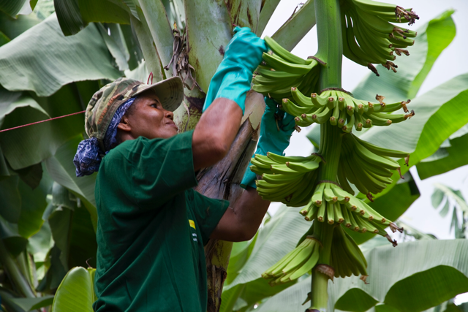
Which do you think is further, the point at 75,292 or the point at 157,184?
the point at 75,292

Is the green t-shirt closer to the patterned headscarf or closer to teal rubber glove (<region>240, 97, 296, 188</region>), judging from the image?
the patterned headscarf

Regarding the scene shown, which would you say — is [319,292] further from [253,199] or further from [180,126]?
[180,126]

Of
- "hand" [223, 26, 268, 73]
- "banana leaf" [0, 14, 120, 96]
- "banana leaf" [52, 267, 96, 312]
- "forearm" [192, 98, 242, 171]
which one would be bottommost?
"banana leaf" [52, 267, 96, 312]

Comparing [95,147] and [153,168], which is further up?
[153,168]

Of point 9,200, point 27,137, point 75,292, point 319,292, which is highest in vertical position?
point 319,292

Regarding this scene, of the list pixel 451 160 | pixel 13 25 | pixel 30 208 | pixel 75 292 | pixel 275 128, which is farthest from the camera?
pixel 30 208

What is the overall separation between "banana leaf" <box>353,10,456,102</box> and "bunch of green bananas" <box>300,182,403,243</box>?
2.52 m

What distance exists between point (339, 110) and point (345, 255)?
1.46 feet

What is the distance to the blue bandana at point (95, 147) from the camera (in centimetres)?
170

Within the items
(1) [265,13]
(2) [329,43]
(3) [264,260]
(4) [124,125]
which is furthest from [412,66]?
(4) [124,125]

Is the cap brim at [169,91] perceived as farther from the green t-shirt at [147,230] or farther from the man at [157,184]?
the green t-shirt at [147,230]

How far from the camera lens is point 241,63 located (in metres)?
1.52

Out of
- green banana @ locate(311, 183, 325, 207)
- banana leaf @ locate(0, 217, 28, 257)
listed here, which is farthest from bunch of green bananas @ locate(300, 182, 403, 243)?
banana leaf @ locate(0, 217, 28, 257)

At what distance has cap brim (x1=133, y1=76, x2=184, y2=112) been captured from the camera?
1.74 meters
